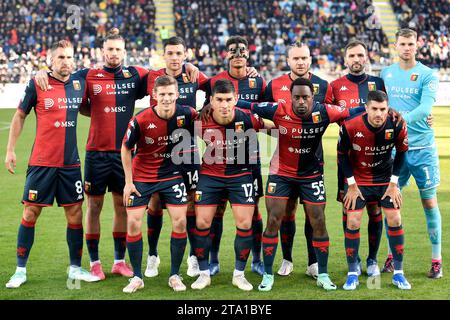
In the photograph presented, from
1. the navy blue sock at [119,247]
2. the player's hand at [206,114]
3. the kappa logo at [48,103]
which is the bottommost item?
the navy blue sock at [119,247]

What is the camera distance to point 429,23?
37.4 m

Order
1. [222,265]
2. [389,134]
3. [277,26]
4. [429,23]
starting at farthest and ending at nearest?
[429,23] → [277,26] → [222,265] → [389,134]

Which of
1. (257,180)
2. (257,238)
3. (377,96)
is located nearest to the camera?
→ (377,96)

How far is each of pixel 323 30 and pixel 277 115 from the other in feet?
101

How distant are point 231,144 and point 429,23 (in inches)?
1281

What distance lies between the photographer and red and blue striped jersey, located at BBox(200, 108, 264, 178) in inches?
278

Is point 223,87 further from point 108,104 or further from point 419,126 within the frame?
point 419,126

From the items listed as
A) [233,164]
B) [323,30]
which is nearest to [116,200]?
[233,164]

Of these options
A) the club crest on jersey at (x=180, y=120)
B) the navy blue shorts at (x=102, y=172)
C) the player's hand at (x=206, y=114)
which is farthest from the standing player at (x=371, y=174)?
the navy blue shorts at (x=102, y=172)

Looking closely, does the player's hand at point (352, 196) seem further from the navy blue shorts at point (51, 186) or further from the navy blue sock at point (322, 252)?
the navy blue shorts at point (51, 186)

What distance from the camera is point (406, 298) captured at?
6.54m

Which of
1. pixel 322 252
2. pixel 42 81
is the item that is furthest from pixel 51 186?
pixel 322 252

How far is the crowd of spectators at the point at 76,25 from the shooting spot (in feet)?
108

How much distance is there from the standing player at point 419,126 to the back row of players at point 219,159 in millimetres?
11
